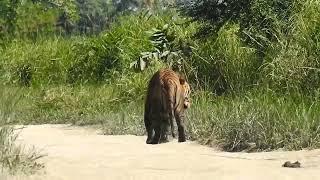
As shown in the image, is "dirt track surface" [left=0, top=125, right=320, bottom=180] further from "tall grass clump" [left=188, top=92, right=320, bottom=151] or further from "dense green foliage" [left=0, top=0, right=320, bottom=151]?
"dense green foliage" [left=0, top=0, right=320, bottom=151]

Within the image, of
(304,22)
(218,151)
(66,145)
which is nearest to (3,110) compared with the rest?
(66,145)

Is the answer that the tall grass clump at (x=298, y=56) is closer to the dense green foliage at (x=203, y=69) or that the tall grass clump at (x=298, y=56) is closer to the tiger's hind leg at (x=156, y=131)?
the dense green foliage at (x=203, y=69)

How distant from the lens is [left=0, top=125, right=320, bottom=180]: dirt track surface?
210 inches

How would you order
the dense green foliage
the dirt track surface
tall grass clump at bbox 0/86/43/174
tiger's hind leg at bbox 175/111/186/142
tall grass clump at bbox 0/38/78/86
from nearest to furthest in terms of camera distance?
tall grass clump at bbox 0/86/43/174 → the dirt track surface → the dense green foliage → tiger's hind leg at bbox 175/111/186/142 → tall grass clump at bbox 0/38/78/86

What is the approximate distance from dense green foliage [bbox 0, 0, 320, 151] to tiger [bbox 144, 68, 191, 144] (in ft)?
1.53

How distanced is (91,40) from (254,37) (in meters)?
6.03

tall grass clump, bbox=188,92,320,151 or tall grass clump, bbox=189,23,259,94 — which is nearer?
tall grass clump, bbox=188,92,320,151

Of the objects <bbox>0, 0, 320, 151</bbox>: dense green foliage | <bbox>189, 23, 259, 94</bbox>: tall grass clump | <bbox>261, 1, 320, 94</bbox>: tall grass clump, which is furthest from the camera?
<bbox>189, 23, 259, 94</bbox>: tall grass clump

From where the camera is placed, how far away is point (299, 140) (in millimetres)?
7113

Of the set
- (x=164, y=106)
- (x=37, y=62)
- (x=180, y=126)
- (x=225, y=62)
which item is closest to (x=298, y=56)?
(x=225, y=62)

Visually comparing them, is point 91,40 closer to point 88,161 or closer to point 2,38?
point 2,38

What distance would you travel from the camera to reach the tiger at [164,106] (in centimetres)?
810

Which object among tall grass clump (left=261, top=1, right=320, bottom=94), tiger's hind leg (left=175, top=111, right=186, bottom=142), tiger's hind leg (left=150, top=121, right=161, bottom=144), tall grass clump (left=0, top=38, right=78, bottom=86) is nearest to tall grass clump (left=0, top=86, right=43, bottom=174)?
tiger's hind leg (left=150, top=121, right=161, bottom=144)

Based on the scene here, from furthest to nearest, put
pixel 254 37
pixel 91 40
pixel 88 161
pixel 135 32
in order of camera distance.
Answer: pixel 91 40, pixel 135 32, pixel 254 37, pixel 88 161
